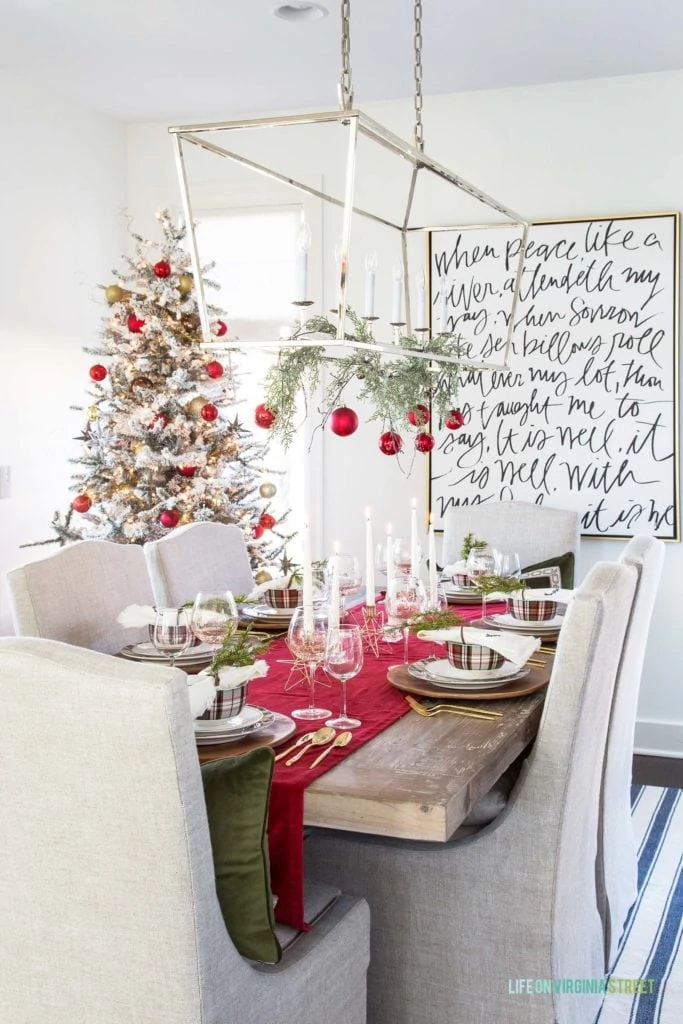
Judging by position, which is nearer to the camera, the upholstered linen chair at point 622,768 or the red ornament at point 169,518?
the upholstered linen chair at point 622,768

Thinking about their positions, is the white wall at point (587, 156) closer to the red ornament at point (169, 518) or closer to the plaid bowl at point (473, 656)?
the red ornament at point (169, 518)

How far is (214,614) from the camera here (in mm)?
2344

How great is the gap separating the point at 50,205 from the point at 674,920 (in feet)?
11.8

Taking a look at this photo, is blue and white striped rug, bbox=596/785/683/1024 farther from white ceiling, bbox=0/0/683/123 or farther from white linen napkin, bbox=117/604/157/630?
white ceiling, bbox=0/0/683/123

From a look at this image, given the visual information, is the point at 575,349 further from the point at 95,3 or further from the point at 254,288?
the point at 95,3

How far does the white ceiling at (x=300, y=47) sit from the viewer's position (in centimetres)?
369

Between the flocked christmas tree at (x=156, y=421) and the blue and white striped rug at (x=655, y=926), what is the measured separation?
76.9 inches

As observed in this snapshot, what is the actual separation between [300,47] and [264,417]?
1717mm

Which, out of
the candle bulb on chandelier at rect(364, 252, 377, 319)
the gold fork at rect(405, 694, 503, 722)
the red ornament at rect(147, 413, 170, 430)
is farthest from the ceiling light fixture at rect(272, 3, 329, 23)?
the gold fork at rect(405, 694, 503, 722)

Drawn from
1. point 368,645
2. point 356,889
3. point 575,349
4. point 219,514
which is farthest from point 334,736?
point 575,349

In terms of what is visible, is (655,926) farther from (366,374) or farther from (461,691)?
(366,374)

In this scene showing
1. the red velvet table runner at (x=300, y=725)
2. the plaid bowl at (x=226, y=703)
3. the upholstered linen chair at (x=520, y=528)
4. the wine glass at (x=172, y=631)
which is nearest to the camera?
the red velvet table runner at (x=300, y=725)

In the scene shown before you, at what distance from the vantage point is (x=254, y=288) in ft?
16.6

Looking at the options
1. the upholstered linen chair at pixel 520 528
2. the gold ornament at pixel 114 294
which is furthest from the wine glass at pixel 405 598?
the gold ornament at pixel 114 294
